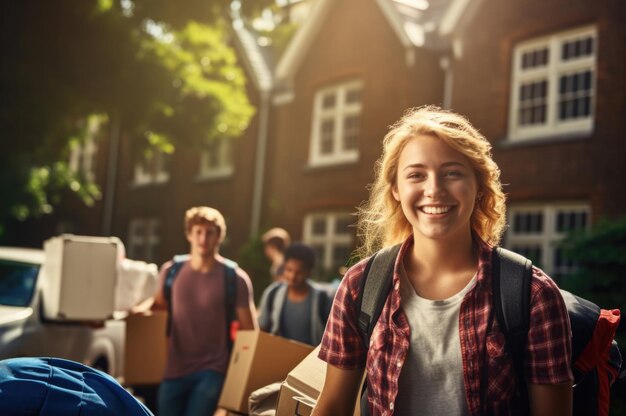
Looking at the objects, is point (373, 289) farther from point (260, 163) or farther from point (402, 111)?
point (260, 163)

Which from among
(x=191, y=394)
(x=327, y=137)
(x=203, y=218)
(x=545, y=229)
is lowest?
(x=191, y=394)

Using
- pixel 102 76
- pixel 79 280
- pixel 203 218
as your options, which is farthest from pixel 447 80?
pixel 203 218

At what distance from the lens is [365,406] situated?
2758 millimetres

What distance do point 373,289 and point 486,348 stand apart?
0.41 meters

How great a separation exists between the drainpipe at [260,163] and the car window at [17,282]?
14.3m

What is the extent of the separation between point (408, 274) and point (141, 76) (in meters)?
13.9

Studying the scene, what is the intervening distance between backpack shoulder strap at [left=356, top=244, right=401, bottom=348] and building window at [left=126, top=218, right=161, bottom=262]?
2407 cm

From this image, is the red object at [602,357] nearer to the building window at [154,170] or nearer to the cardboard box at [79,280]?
the cardboard box at [79,280]

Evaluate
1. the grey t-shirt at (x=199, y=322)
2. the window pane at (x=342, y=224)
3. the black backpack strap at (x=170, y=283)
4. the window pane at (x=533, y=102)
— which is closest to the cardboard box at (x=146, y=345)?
the black backpack strap at (x=170, y=283)

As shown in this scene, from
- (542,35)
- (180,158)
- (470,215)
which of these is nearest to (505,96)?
(542,35)

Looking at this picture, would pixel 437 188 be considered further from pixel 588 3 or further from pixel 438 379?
pixel 588 3

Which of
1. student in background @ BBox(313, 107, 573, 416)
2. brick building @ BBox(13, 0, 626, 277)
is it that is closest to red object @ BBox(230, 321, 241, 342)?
student in background @ BBox(313, 107, 573, 416)

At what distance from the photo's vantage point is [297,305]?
6.46m

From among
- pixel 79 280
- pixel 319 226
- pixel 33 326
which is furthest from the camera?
pixel 319 226
